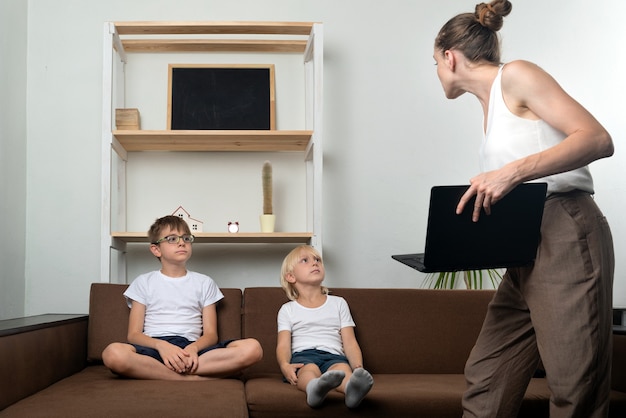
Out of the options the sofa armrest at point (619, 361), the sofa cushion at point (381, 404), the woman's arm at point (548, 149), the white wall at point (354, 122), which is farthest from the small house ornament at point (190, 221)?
the woman's arm at point (548, 149)

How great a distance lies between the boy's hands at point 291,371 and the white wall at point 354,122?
1.11 meters

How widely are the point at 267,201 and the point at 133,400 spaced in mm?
1498

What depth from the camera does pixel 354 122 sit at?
3.82 metres

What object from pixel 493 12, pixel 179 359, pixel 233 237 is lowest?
pixel 179 359

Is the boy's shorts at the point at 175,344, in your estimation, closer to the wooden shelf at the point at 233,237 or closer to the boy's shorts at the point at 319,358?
the boy's shorts at the point at 319,358

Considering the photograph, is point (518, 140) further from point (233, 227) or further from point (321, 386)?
point (233, 227)

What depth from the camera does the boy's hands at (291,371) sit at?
8.29 ft

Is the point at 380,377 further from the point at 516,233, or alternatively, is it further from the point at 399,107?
the point at 399,107

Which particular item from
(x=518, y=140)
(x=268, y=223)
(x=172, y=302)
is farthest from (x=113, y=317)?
(x=518, y=140)

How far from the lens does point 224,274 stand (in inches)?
145

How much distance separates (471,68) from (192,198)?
2.20 metres

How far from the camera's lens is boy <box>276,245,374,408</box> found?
102 inches

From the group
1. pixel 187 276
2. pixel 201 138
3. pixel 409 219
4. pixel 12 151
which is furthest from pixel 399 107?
pixel 12 151

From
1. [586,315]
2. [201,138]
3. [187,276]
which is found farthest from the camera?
[201,138]
